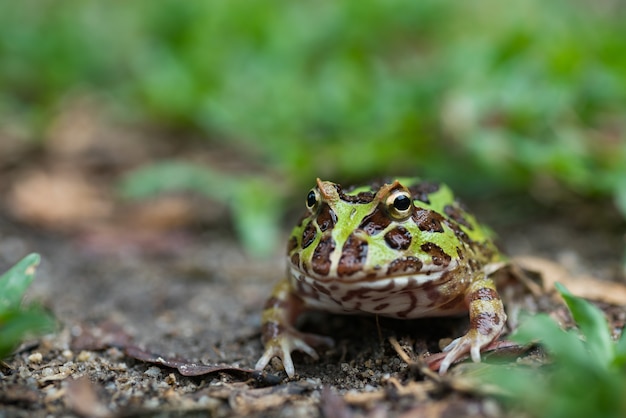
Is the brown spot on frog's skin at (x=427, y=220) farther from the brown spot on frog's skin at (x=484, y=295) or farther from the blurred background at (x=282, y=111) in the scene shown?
the blurred background at (x=282, y=111)

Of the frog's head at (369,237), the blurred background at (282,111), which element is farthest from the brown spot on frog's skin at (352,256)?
the blurred background at (282,111)

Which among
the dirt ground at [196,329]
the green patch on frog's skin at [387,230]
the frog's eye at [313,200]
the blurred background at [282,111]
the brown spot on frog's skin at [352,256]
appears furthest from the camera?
the blurred background at [282,111]

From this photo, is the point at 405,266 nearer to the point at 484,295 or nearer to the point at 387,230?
the point at 387,230

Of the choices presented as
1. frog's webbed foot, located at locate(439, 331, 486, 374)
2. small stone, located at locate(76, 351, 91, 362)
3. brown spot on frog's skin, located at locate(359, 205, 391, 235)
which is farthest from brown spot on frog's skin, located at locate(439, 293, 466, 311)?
small stone, located at locate(76, 351, 91, 362)

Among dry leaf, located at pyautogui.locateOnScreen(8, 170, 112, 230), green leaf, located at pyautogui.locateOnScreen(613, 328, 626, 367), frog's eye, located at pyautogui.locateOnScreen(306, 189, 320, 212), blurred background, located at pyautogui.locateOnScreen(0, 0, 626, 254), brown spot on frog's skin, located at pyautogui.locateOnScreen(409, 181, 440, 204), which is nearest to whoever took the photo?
green leaf, located at pyautogui.locateOnScreen(613, 328, 626, 367)

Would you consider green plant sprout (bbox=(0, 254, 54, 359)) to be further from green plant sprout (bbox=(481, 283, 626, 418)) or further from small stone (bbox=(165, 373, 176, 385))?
green plant sprout (bbox=(481, 283, 626, 418))

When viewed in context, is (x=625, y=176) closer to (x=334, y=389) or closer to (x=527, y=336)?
(x=527, y=336)

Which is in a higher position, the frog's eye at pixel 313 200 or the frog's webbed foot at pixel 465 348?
the frog's eye at pixel 313 200

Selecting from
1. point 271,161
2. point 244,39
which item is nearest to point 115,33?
point 244,39
